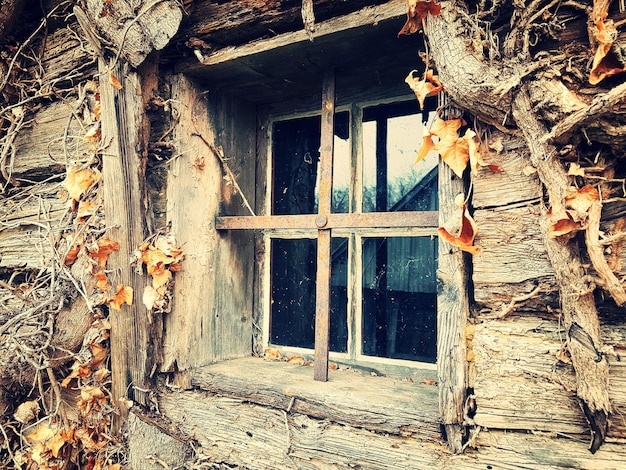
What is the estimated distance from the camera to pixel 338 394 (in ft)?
4.73

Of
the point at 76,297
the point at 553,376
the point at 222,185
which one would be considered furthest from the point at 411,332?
the point at 76,297

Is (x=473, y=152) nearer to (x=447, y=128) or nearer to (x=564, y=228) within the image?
(x=447, y=128)

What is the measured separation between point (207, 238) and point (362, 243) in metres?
0.62

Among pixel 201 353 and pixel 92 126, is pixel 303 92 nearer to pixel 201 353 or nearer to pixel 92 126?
pixel 92 126

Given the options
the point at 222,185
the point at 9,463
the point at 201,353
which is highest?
the point at 222,185

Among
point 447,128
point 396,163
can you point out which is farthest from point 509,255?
point 396,163

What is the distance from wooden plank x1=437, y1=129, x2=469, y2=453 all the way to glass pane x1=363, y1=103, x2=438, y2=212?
0.45 metres

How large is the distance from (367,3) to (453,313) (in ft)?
3.11

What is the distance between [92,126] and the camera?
188cm

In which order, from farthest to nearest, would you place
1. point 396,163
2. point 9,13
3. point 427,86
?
1. point 9,13
2. point 396,163
3. point 427,86

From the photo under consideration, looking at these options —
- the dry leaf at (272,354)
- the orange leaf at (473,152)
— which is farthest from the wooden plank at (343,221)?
the dry leaf at (272,354)

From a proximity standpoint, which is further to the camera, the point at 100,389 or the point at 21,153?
the point at 21,153

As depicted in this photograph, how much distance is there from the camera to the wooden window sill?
Answer: 52.3 inches

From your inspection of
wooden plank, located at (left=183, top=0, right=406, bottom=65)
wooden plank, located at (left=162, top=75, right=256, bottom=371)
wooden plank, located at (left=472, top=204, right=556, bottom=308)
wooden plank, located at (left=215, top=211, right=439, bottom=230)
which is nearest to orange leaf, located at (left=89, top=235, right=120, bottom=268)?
wooden plank, located at (left=162, top=75, right=256, bottom=371)
